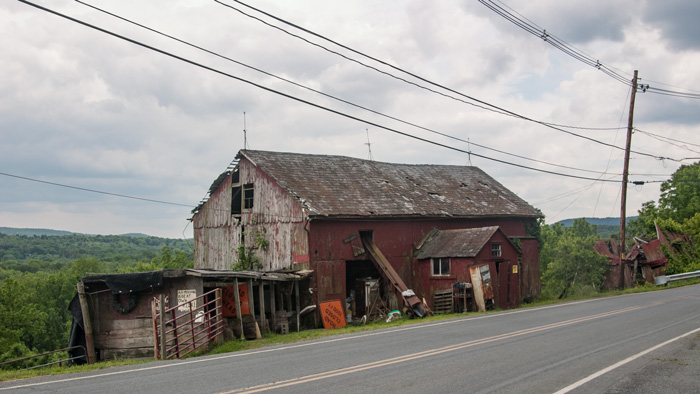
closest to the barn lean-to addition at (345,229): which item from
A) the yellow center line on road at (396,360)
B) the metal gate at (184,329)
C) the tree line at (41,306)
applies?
the metal gate at (184,329)

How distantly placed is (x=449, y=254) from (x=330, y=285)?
5.81 m

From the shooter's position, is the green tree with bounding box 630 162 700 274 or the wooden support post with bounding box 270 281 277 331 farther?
the green tree with bounding box 630 162 700 274

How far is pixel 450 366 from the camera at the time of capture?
1055 centimetres

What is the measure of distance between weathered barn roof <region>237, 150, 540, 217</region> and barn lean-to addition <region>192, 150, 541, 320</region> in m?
0.08

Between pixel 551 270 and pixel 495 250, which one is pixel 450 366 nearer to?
pixel 495 250

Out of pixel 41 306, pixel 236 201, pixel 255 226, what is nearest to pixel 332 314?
pixel 255 226

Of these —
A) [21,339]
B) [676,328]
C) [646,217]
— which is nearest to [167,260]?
[21,339]

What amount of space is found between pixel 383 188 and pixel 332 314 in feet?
27.1

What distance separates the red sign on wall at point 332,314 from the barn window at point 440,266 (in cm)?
533

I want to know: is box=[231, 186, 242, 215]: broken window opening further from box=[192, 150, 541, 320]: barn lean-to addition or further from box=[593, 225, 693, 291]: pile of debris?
box=[593, 225, 693, 291]: pile of debris

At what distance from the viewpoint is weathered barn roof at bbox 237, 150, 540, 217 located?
88.6 ft

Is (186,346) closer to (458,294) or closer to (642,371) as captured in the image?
(642,371)

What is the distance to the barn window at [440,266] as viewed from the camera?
2780 cm

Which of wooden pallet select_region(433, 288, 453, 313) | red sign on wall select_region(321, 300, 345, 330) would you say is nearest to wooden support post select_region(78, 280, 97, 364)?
red sign on wall select_region(321, 300, 345, 330)
